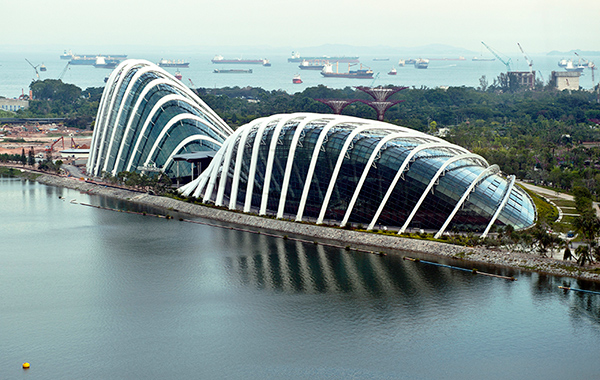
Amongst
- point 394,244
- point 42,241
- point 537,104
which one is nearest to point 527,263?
point 394,244

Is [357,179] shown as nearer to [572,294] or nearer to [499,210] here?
[499,210]

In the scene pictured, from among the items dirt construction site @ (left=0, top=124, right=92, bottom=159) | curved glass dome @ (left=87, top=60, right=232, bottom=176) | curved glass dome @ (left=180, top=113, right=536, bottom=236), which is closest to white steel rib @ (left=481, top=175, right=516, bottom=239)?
curved glass dome @ (left=180, top=113, right=536, bottom=236)

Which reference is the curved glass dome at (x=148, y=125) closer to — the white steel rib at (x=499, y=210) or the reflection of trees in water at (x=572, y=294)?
→ the white steel rib at (x=499, y=210)

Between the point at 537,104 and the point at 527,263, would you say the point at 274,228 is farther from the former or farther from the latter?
the point at 537,104

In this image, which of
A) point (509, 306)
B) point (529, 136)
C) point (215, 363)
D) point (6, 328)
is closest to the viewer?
point (215, 363)

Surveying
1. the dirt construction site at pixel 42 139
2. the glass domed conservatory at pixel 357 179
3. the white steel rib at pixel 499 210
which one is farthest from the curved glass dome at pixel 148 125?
the white steel rib at pixel 499 210

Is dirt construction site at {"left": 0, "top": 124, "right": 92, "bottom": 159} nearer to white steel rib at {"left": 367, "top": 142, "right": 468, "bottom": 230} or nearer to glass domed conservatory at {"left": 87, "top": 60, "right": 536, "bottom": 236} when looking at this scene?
glass domed conservatory at {"left": 87, "top": 60, "right": 536, "bottom": 236}
